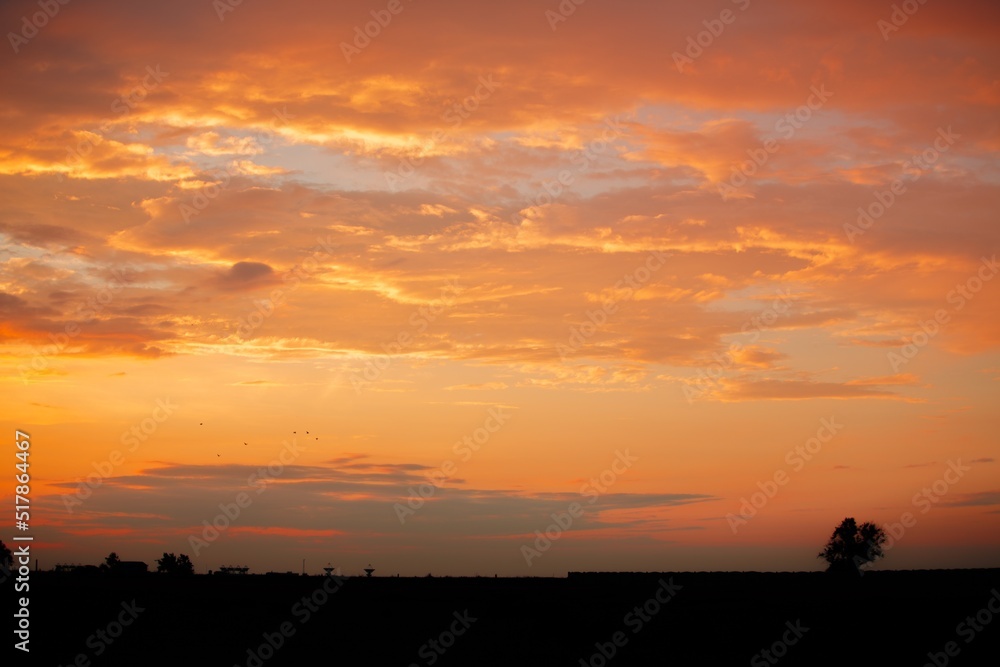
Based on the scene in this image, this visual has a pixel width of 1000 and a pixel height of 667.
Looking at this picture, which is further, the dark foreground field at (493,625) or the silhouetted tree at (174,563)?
the silhouetted tree at (174,563)

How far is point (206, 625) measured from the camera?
56844mm

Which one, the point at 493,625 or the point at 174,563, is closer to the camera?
the point at 493,625

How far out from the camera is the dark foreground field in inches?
1993

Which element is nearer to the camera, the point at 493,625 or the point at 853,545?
the point at 493,625

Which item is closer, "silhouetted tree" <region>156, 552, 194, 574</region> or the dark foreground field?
the dark foreground field

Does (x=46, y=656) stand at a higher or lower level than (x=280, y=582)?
lower

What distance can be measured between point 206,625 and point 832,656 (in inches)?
1402

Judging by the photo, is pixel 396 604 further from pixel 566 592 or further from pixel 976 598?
pixel 976 598

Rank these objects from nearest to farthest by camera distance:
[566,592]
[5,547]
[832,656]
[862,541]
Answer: [832,656], [566,592], [862,541], [5,547]

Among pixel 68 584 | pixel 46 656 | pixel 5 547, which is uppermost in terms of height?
pixel 5 547

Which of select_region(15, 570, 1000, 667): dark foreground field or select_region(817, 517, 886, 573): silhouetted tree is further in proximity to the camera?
select_region(817, 517, 886, 573): silhouetted tree

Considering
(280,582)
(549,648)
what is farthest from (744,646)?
(280,582)

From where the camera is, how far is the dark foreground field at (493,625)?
166ft

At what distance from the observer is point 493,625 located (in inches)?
2368
